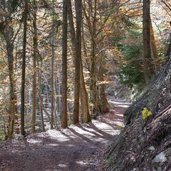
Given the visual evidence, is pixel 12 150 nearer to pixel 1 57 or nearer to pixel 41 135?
pixel 41 135

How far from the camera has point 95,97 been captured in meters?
19.7

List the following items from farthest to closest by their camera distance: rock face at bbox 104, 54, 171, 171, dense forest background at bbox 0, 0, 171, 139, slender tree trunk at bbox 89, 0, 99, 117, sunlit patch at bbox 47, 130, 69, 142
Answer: slender tree trunk at bbox 89, 0, 99, 117 < dense forest background at bbox 0, 0, 171, 139 < sunlit patch at bbox 47, 130, 69, 142 < rock face at bbox 104, 54, 171, 171

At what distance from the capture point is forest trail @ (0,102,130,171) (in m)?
7.89

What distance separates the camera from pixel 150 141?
505cm

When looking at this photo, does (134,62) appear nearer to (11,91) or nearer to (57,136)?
(57,136)

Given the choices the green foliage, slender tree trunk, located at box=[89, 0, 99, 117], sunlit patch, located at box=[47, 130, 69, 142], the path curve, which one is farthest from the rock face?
slender tree trunk, located at box=[89, 0, 99, 117]

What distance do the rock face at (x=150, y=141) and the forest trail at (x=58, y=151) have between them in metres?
1.26

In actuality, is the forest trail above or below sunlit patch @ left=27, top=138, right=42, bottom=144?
below

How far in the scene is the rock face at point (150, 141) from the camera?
4420mm

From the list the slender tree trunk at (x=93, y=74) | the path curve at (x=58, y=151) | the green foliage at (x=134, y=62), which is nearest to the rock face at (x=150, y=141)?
the path curve at (x=58, y=151)

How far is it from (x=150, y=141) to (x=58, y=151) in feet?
16.8

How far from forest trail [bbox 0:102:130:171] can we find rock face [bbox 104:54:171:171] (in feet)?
4.12

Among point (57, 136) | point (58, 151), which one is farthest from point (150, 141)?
point (57, 136)

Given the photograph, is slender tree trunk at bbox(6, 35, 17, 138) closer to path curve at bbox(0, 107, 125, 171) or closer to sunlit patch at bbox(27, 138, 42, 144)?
path curve at bbox(0, 107, 125, 171)
